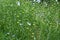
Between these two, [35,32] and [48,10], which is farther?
[48,10]

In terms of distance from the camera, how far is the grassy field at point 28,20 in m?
3.79

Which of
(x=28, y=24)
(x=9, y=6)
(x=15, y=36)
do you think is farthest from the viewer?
(x=9, y=6)

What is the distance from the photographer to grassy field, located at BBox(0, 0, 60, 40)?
3.79 m

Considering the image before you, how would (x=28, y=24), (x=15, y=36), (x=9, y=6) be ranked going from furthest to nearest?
(x=9, y=6), (x=28, y=24), (x=15, y=36)

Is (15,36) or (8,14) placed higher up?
(8,14)

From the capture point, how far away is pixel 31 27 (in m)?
3.96

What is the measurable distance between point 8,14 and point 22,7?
1.36 ft

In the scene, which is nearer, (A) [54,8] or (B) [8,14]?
(B) [8,14]

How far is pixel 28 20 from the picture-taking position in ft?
13.6

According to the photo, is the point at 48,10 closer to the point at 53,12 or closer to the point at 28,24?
the point at 53,12

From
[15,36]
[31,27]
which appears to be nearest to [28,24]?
[31,27]

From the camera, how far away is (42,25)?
3.98 m

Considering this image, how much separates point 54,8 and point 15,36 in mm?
1369

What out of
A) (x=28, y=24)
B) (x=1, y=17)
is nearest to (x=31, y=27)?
(x=28, y=24)
